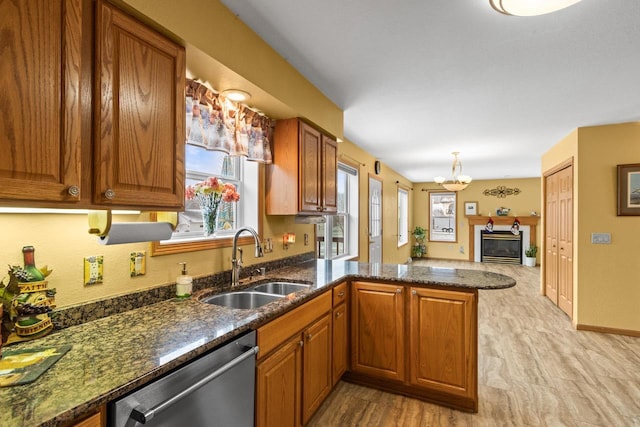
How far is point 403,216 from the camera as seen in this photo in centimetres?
857

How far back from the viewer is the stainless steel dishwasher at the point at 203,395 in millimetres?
906

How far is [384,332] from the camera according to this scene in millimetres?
2387

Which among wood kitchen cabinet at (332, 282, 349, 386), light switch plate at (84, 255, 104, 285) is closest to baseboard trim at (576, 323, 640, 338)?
wood kitchen cabinet at (332, 282, 349, 386)

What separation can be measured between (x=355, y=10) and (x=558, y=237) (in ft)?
15.0

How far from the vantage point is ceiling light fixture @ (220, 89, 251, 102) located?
1.98 meters

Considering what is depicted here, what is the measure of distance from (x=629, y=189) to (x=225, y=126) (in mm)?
4432

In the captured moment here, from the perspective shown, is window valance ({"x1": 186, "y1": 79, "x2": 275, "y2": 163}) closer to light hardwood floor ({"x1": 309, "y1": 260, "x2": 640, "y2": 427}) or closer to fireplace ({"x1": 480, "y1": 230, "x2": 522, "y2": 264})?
light hardwood floor ({"x1": 309, "y1": 260, "x2": 640, "y2": 427})

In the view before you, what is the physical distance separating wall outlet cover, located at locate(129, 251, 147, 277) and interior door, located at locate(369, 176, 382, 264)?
13.2 feet

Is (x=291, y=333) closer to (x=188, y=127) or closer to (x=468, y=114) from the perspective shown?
(x=188, y=127)

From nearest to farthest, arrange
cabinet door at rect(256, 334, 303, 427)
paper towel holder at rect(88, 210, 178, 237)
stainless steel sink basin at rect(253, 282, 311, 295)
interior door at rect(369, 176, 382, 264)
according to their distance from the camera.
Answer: paper towel holder at rect(88, 210, 178, 237), cabinet door at rect(256, 334, 303, 427), stainless steel sink basin at rect(253, 282, 311, 295), interior door at rect(369, 176, 382, 264)

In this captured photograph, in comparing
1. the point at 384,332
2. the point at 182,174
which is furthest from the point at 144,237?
the point at 384,332

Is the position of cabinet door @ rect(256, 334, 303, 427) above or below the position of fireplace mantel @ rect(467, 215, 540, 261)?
below

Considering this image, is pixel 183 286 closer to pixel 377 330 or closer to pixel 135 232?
pixel 135 232

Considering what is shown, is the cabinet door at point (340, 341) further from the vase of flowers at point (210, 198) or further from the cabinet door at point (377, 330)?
the vase of flowers at point (210, 198)
